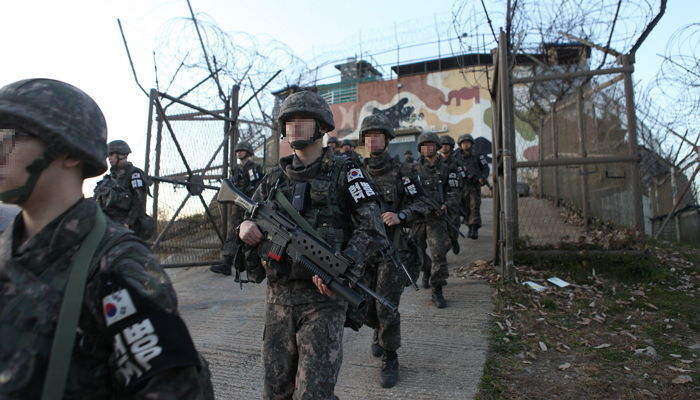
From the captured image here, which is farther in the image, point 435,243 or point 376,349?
point 435,243

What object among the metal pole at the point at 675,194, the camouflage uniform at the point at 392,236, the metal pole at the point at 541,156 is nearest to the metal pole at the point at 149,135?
the camouflage uniform at the point at 392,236

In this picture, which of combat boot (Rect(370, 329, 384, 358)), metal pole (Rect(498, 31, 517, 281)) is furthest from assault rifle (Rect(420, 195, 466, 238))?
combat boot (Rect(370, 329, 384, 358))

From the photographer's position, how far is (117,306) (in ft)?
3.48

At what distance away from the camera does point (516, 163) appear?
5699 millimetres

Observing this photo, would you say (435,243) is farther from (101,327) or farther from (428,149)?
(101,327)

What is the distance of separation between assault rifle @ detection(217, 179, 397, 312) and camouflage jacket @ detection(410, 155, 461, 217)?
276 centimetres

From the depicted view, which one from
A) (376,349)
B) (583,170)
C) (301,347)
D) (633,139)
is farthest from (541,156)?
(301,347)

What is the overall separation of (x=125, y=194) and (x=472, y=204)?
5.70 m

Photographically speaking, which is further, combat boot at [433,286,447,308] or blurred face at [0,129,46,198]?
combat boot at [433,286,447,308]

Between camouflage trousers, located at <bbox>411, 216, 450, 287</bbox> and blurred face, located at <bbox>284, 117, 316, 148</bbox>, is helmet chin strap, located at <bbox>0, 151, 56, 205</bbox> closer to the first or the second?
blurred face, located at <bbox>284, 117, 316, 148</bbox>

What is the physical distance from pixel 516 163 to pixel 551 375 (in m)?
2.88

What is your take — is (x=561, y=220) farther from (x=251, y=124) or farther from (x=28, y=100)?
(x=28, y=100)

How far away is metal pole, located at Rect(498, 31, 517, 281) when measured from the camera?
5.37 meters

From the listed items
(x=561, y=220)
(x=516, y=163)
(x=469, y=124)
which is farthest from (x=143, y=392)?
(x=469, y=124)
